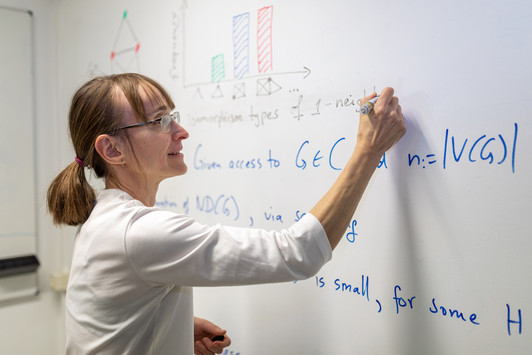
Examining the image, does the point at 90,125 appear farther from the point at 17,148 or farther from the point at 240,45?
the point at 17,148

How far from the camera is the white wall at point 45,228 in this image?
5.81 feet

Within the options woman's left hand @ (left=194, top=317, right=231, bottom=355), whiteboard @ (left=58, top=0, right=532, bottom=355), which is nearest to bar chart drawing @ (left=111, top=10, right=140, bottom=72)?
whiteboard @ (left=58, top=0, right=532, bottom=355)

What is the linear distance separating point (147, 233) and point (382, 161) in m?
0.47

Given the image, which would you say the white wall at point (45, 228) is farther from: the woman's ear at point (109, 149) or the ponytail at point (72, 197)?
the woman's ear at point (109, 149)

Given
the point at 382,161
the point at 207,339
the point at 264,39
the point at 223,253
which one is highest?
the point at 264,39

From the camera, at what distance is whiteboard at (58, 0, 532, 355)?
2.18ft

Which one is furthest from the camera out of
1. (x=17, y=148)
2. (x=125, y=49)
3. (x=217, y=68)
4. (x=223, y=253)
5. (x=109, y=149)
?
(x=17, y=148)

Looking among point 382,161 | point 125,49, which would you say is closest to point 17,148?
point 125,49

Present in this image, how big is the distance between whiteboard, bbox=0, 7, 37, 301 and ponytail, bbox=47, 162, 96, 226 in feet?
3.36

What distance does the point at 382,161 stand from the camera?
0.81 m

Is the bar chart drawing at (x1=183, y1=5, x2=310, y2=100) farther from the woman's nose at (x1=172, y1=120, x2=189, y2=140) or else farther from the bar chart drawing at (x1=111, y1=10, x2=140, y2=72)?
the bar chart drawing at (x1=111, y1=10, x2=140, y2=72)

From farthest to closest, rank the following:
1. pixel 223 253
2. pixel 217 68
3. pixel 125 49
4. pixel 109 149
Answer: pixel 125 49 → pixel 217 68 → pixel 109 149 → pixel 223 253

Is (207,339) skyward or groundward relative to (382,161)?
groundward

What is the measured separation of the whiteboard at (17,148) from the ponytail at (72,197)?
1025 millimetres
